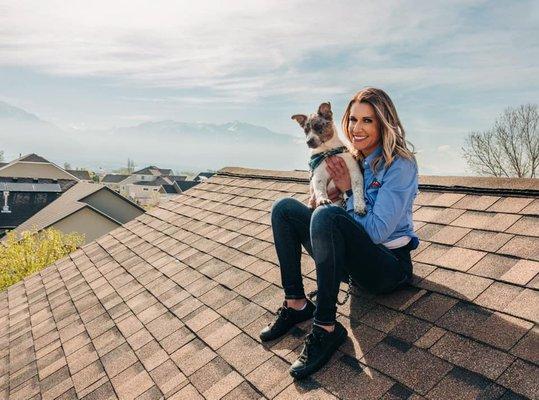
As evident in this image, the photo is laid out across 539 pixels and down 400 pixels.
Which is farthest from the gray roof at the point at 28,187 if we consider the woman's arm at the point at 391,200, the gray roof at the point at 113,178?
the gray roof at the point at 113,178

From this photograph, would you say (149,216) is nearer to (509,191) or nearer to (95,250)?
(95,250)

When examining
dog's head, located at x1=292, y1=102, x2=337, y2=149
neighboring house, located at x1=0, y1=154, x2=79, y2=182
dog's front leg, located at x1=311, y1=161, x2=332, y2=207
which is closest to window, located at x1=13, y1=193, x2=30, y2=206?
neighboring house, located at x1=0, y1=154, x2=79, y2=182

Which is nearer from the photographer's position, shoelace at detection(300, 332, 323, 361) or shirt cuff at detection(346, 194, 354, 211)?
shoelace at detection(300, 332, 323, 361)

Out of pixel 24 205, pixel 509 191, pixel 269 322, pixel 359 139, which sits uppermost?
pixel 359 139

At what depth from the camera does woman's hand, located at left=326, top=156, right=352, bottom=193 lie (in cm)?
307

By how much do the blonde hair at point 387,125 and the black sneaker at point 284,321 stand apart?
1.18m

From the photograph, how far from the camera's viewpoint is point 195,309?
377cm

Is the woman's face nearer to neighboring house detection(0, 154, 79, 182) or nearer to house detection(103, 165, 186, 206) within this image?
neighboring house detection(0, 154, 79, 182)

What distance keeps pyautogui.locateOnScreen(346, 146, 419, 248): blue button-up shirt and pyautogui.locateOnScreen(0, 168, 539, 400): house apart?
0.48 m

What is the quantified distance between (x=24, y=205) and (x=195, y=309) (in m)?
43.4

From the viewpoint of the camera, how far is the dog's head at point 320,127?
351 cm

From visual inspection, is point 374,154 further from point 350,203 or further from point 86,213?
point 86,213

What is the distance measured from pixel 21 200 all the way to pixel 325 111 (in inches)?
1768

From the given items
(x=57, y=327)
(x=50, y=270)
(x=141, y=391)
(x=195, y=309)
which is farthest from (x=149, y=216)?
(x=141, y=391)
